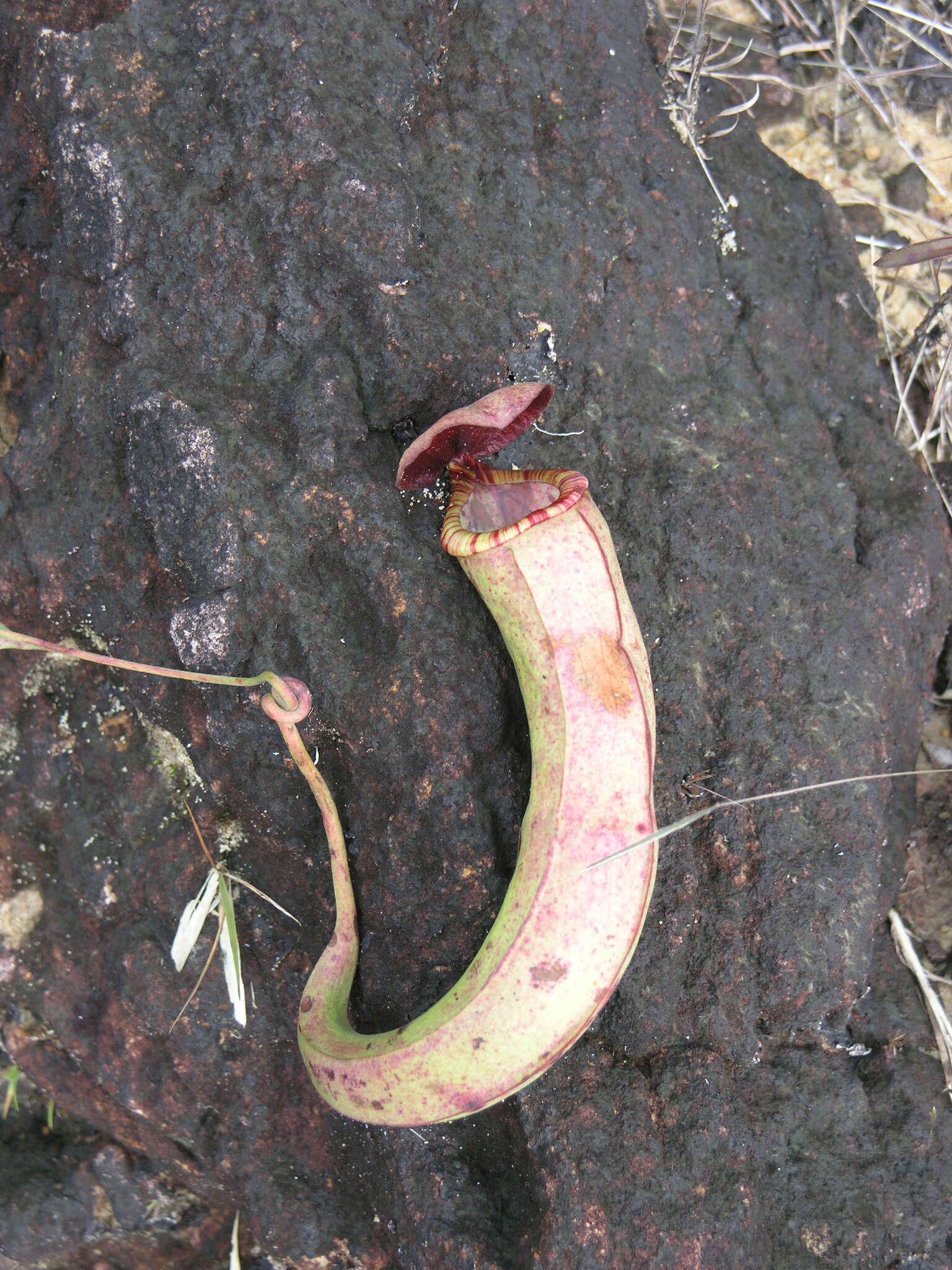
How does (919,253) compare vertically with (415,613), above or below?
above

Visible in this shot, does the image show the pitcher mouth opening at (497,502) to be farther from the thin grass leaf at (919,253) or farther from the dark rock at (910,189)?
the dark rock at (910,189)

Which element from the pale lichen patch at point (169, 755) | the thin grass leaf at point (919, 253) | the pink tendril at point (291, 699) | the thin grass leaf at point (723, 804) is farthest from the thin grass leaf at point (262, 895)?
the thin grass leaf at point (919, 253)

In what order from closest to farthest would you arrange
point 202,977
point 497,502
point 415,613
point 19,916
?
point 415,613 < point 497,502 < point 202,977 < point 19,916

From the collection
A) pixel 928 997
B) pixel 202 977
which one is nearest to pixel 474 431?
pixel 202 977

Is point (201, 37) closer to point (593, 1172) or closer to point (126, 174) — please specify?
point (126, 174)

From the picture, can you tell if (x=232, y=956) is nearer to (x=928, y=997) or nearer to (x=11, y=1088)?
(x=11, y=1088)

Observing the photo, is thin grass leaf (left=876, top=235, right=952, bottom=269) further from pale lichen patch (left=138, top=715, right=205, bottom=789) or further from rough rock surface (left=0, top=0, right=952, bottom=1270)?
pale lichen patch (left=138, top=715, right=205, bottom=789)
